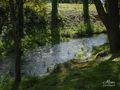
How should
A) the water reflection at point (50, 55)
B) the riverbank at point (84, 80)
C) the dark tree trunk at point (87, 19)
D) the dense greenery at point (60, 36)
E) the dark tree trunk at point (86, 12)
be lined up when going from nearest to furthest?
the riverbank at point (84, 80), the dense greenery at point (60, 36), the water reflection at point (50, 55), the dark tree trunk at point (87, 19), the dark tree trunk at point (86, 12)

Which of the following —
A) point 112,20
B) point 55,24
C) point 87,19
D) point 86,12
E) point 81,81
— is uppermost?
point 112,20

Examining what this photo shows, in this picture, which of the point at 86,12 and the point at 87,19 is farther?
the point at 86,12

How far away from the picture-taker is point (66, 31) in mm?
36281

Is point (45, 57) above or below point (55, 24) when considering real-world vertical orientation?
below

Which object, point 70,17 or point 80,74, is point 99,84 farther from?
point 70,17

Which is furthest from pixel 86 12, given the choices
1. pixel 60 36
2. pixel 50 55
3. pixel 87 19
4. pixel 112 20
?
pixel 112 20

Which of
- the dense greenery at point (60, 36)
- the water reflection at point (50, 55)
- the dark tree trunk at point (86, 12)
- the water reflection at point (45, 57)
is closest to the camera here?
the dense greenery at point (60, 36)

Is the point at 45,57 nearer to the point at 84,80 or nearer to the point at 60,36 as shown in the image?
the point at 60,36

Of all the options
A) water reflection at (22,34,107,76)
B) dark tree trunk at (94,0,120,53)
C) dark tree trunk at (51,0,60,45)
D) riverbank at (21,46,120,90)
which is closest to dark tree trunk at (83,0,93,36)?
dark tree trunk at (51,0,60,45)

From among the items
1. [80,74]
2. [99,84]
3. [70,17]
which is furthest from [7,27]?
Answer: [99,84]

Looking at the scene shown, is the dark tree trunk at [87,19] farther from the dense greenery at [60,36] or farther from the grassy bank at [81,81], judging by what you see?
the grassy bank at [81,81]

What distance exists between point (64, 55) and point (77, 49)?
8.26 feet

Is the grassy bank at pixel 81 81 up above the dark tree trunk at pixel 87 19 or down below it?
above

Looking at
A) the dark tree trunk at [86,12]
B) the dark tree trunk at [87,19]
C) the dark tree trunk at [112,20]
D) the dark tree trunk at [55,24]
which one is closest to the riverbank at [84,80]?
the dark tree trunk at [112,20]
